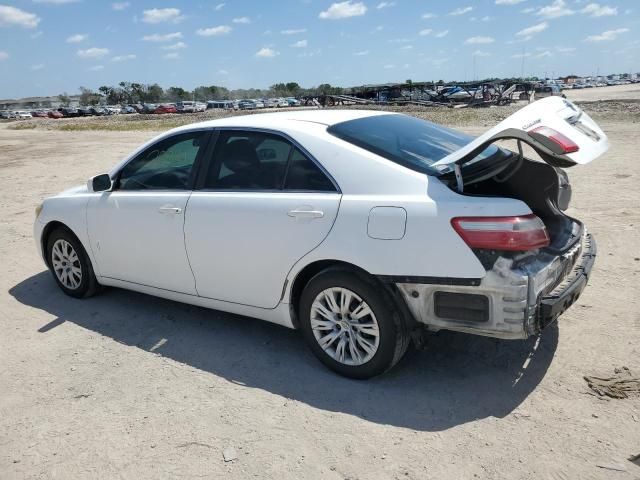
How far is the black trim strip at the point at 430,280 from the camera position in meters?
2.95

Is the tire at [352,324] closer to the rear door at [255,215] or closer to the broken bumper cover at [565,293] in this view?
the rear door at [255,215]

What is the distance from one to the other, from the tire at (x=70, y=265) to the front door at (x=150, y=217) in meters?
0.27

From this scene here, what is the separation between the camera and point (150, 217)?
4285 millimetres

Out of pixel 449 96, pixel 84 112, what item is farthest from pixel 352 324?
pixel 84 112

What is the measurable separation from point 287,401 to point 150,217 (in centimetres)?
189

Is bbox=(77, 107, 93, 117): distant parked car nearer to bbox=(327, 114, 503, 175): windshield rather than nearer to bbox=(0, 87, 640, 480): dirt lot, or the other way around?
bbox=(0, 87, 640, 480): dirt lot

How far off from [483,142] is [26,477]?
307 centimetres

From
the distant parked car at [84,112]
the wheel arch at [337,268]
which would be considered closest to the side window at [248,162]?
the wheel arch at [337,268]

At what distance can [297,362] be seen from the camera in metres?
3.82

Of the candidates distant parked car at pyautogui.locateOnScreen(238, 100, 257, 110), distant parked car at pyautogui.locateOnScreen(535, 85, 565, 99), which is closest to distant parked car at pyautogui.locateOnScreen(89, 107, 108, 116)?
distant parked car at pyautogui.locateOnScreen(238, 100, 257, 110)

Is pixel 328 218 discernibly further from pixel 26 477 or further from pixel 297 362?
pixel 26 477

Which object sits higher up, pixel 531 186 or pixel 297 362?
pixel 531 186

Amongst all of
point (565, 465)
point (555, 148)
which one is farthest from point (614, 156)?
point (565, 465)

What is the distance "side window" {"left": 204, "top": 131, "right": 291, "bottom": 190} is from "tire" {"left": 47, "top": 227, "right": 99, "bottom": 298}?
176 cm
